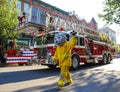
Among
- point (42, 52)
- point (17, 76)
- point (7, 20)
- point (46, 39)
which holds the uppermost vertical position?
point (7, 20)

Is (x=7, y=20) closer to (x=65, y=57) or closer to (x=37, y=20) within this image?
(x=37, y=20)

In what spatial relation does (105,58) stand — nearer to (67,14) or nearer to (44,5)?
(44,5)

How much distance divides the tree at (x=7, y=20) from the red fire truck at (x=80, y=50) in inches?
260

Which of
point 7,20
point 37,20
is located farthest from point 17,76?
point 37,20

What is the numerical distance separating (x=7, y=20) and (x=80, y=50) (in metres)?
7.96

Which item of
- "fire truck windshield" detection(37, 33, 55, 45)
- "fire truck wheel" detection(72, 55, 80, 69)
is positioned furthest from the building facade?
"fire truck wheel" detection(72, 55, 80, 69)

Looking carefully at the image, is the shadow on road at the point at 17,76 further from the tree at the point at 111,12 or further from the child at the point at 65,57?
the tree at the point at 111,12

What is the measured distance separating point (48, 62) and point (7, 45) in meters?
9.76

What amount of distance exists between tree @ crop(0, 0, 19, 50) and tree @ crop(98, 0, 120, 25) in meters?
12.5

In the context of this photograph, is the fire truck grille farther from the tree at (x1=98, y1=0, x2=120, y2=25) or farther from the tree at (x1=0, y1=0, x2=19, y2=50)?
the tree at (x1=98, y1=0, x2=120, y2=25)

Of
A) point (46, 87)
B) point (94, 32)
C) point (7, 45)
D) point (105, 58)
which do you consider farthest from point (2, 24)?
point (46, 87)

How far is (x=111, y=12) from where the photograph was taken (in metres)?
30.0

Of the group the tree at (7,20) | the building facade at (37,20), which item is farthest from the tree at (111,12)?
the tree at (7,20)

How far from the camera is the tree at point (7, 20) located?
67.8 feet
